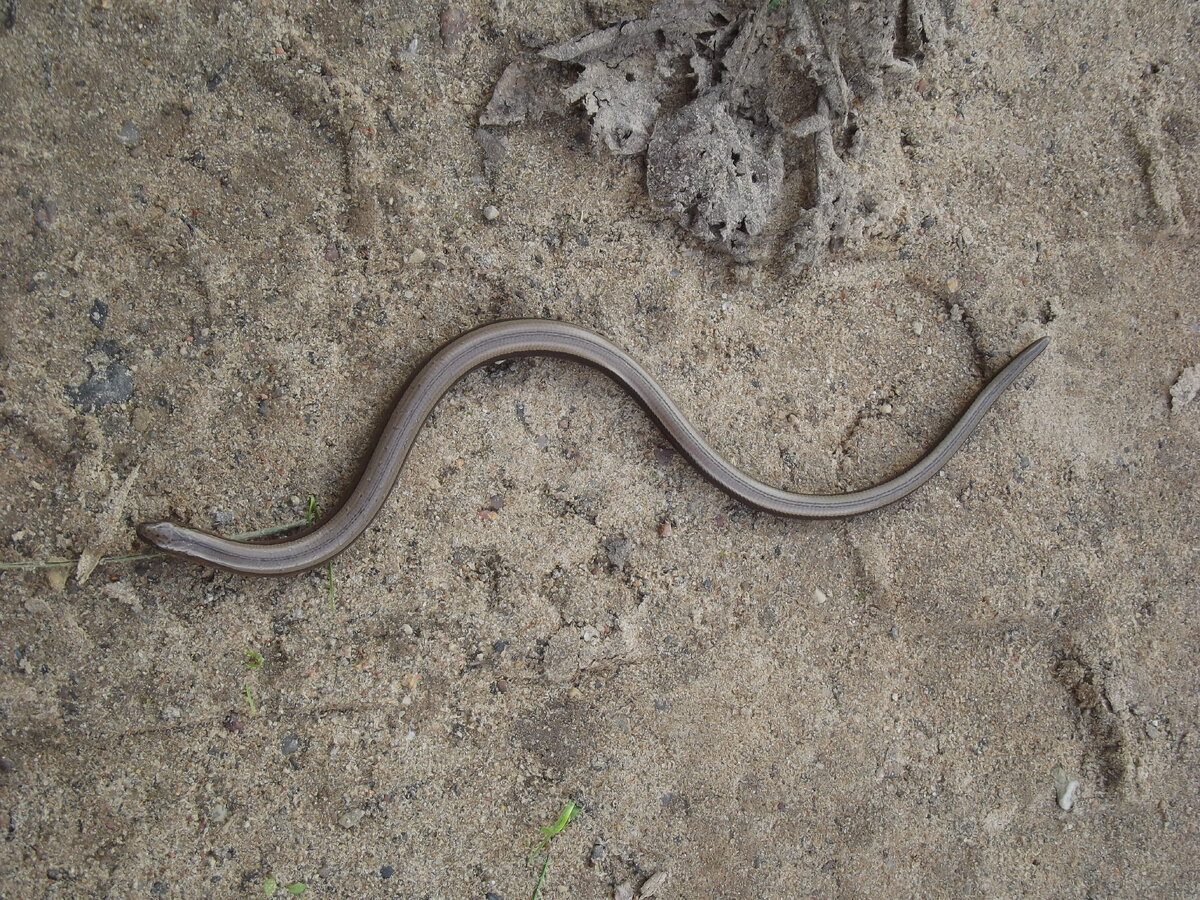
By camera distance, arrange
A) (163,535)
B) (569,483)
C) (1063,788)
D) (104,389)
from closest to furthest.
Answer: (163,535), (104,389), (569,483), (1063,788)

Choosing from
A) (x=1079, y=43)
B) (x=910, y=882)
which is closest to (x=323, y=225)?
(x=1079, y=43)

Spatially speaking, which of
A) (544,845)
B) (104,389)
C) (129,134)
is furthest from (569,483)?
(129,134)

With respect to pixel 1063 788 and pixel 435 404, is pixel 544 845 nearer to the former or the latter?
pixel 435 404

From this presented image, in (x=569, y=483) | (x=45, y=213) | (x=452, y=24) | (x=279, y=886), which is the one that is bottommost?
(x=279, y=886)

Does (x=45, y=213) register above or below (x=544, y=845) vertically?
above

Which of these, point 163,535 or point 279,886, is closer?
point 163,535

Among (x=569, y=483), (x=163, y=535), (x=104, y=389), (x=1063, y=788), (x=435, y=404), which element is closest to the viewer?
(x=163, y=535)

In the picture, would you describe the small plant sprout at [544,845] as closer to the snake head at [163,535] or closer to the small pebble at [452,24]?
the snake head at [163,535]
